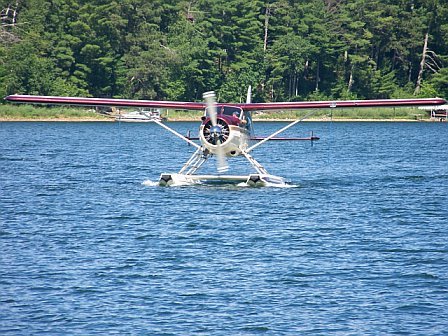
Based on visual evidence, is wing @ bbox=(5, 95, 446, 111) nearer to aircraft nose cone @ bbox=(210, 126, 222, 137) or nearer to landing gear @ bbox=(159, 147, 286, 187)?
landing gear @ bbox=(159, 147, 286, 187)

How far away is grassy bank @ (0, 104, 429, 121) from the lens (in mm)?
69312

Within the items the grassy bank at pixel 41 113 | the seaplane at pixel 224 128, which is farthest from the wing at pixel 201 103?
the grassy bank at pixel 41 113

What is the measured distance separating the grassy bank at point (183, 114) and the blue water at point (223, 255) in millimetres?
38929

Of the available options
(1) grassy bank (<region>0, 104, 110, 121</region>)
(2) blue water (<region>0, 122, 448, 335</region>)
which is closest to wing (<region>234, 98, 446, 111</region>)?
(2) blue water (<region>0, 122, 448, 335</region>)

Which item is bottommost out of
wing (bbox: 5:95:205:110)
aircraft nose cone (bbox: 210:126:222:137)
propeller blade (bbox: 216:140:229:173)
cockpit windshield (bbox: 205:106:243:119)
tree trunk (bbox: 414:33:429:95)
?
propeller blade (bbox: 216:140:229:173)

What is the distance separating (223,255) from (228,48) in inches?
2600

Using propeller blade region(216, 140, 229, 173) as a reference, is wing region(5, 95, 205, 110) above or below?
above

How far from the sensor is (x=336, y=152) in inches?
1641

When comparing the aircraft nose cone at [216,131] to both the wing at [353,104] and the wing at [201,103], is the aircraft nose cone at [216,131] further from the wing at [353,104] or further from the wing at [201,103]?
the wing at [353,104]

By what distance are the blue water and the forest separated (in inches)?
1738

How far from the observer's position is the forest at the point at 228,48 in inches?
2926

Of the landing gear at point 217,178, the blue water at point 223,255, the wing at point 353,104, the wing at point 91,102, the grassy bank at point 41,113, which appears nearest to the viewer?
the blue water at point 223,255

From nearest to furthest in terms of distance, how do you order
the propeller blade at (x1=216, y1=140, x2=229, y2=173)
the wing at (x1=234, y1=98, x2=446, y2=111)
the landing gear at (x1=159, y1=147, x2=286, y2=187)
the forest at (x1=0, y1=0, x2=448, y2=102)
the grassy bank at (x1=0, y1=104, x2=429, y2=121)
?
the propeller blade at (x1=216, y1=140, x2=229, y2=173), the wing at (x1=234, y1=98, x2=446, y2=111), the landing gear at (x1=159, y1=147, x2=286, y2=187), the grassy bank at (x1=0, y1=104, x2=429, y2=121), the forest at (x1=0, y1=0, x2=448, y2=102)

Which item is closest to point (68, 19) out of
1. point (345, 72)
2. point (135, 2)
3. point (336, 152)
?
point (135, 2)
